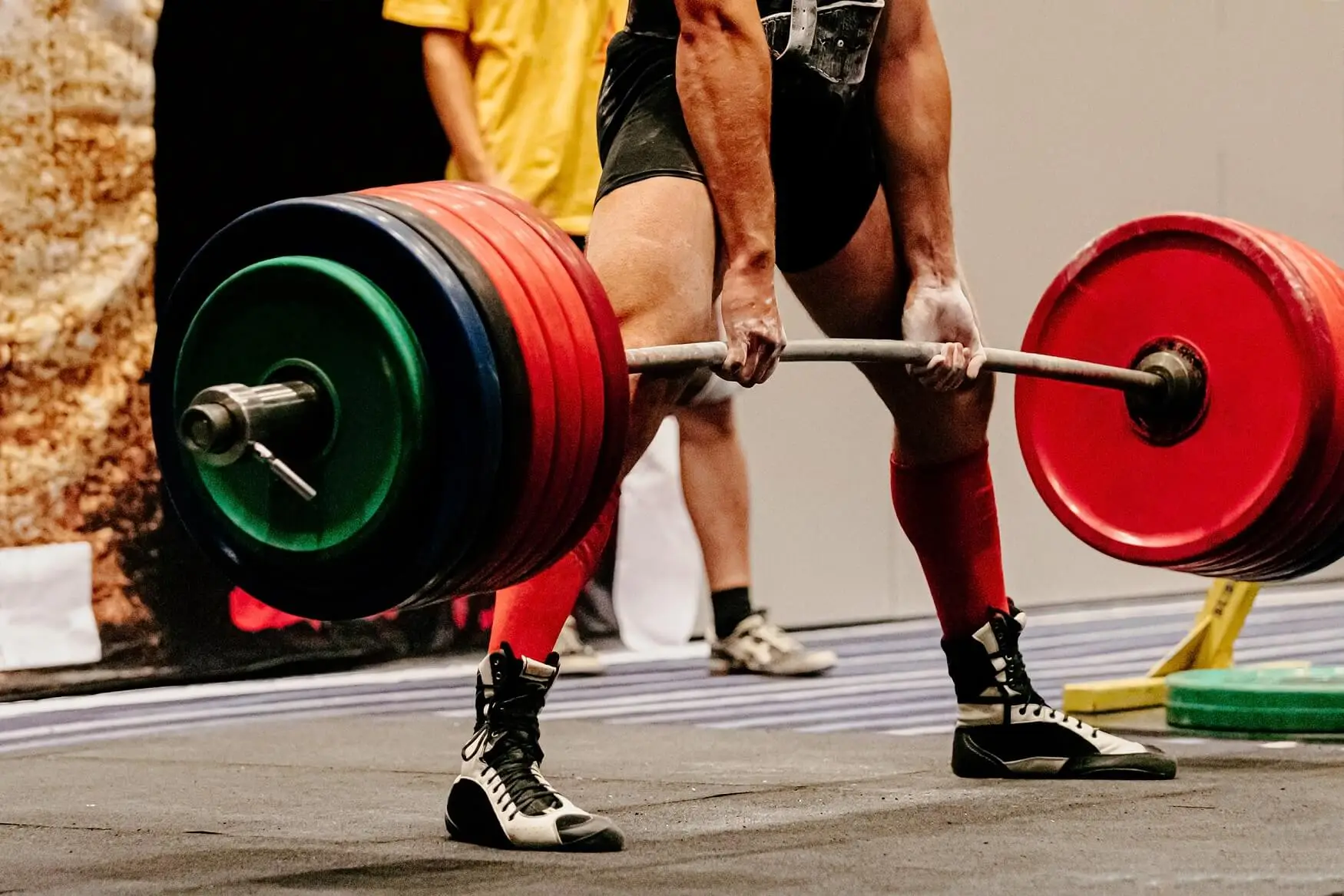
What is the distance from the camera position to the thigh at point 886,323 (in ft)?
7.79

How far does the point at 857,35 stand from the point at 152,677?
223 centimetres

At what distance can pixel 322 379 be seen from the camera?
5.69 ft

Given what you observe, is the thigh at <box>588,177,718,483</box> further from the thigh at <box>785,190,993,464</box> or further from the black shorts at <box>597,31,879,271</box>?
the thigh at <box>785,190,993,464</box>

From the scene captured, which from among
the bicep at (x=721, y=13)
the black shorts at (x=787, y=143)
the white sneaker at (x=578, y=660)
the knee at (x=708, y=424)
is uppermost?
the bicep at (x=721, y=13)

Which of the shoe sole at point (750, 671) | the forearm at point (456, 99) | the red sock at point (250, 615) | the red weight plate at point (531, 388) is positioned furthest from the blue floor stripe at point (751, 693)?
the red weight plate at point (531, 388)

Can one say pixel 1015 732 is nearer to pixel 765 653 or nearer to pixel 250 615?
pixel 765 653

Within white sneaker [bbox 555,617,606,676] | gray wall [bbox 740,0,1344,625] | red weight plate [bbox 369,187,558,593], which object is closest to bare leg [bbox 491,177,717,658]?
red weight plate [bbox 369,187,558,593]

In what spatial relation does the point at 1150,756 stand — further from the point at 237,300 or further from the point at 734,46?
the point at 237,300

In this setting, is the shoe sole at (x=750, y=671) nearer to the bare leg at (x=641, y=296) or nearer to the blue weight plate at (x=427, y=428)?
the bare leg at (x=641, y=296)

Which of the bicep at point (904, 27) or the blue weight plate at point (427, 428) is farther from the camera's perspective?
the bicep at point (904, 27)

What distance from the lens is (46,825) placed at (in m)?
2.29

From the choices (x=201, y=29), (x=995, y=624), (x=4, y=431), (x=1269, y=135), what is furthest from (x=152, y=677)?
(x=1269, y=135)

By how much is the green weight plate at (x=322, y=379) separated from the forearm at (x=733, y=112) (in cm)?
53

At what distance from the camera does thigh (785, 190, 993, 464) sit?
2373 mm
